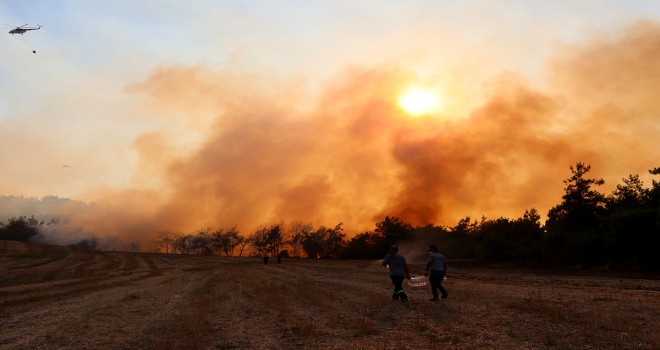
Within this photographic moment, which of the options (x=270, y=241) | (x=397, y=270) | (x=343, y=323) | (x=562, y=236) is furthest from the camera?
(x=270, y=241)

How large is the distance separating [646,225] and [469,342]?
119ft

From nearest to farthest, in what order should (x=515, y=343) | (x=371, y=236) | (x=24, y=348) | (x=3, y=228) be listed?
(x=515, y=343) < (x=24, y=348) < (x=371, y=236) < (x=3, y=228)

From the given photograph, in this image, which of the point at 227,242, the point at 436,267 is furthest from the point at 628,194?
the point at 227,242

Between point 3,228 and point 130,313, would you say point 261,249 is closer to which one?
point 3,228

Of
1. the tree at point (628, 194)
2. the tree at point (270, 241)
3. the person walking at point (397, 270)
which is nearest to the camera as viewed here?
the person walking at point (397, 270)

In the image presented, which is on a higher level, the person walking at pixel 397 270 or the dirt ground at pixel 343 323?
the person walking at pixel 397 270

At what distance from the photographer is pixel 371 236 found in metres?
107

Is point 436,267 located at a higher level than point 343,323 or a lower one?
higher

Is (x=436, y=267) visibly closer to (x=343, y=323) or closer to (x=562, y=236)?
(x=343, y=323)

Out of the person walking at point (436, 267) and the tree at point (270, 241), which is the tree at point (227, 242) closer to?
the tree at point (270, 241)

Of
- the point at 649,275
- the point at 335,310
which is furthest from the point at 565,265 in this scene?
the point at 335,310

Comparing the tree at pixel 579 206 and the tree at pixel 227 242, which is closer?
the tree at pixel 579 206

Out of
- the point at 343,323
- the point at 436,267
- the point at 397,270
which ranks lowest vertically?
the point at 343,323

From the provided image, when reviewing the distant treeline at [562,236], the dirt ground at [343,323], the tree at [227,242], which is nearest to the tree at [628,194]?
the distant treeline at [562,236]
